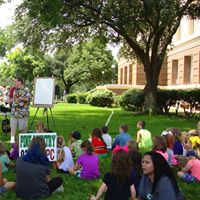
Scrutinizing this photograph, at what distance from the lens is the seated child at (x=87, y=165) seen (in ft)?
29.2

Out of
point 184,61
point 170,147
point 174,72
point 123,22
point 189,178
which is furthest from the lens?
point 174,72

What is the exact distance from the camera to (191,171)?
9.16 metres

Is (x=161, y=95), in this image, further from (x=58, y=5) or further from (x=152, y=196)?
(x=152, y=196)

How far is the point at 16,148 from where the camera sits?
33.9 feet

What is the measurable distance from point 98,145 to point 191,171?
2.69 metres

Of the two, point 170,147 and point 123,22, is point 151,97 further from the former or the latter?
point 170,147

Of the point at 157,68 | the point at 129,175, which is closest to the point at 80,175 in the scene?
the point at 129,175

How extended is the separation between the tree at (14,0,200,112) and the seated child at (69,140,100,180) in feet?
43.9

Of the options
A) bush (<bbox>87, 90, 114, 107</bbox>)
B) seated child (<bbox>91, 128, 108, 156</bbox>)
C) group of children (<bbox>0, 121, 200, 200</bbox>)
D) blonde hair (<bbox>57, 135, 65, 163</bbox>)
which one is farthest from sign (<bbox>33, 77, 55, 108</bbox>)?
bush (<bbox>87, 90, 114, 107</bbox>)

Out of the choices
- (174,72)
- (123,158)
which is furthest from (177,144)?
(174,72)

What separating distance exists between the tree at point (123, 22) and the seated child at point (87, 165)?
43.9 ft

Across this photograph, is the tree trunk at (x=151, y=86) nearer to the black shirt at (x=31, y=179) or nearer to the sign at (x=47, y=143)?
the sign at (x=47, y=143)

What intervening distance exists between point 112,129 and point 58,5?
5.21m

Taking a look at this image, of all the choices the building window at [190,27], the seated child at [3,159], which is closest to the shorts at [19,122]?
the seated child at [3,159]
